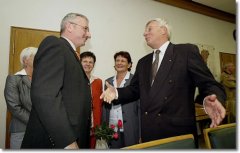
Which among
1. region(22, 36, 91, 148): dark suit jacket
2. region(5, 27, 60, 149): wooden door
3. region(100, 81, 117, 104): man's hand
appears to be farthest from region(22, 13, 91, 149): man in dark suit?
region(5, 27, 60, 149): wooden door

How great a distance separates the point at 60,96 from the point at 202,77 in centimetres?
75

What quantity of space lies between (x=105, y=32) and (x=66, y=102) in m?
1.51

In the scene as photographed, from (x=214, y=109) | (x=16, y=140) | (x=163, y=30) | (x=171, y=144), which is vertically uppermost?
(x=163, y=30)

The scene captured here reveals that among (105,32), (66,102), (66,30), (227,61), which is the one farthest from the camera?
(105,32)

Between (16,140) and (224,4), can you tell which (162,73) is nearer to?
(224,4)

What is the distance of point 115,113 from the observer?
1.80 meters

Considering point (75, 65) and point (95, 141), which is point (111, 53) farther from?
point (75, 65)

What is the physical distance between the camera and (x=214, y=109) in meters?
0.99

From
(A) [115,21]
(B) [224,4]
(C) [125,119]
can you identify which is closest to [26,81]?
(C) [125,119]

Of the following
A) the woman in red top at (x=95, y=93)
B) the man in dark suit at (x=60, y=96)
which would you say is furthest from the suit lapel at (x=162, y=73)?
the woman in red top at (x=95, y=93)

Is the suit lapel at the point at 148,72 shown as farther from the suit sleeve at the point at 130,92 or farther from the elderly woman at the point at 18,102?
the elderly woman at the point at 18,102

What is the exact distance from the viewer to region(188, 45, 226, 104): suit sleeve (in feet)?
3.63

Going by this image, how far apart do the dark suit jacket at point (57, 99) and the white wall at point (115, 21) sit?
1.12 metres

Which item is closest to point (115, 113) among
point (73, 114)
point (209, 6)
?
point (73, 114)
